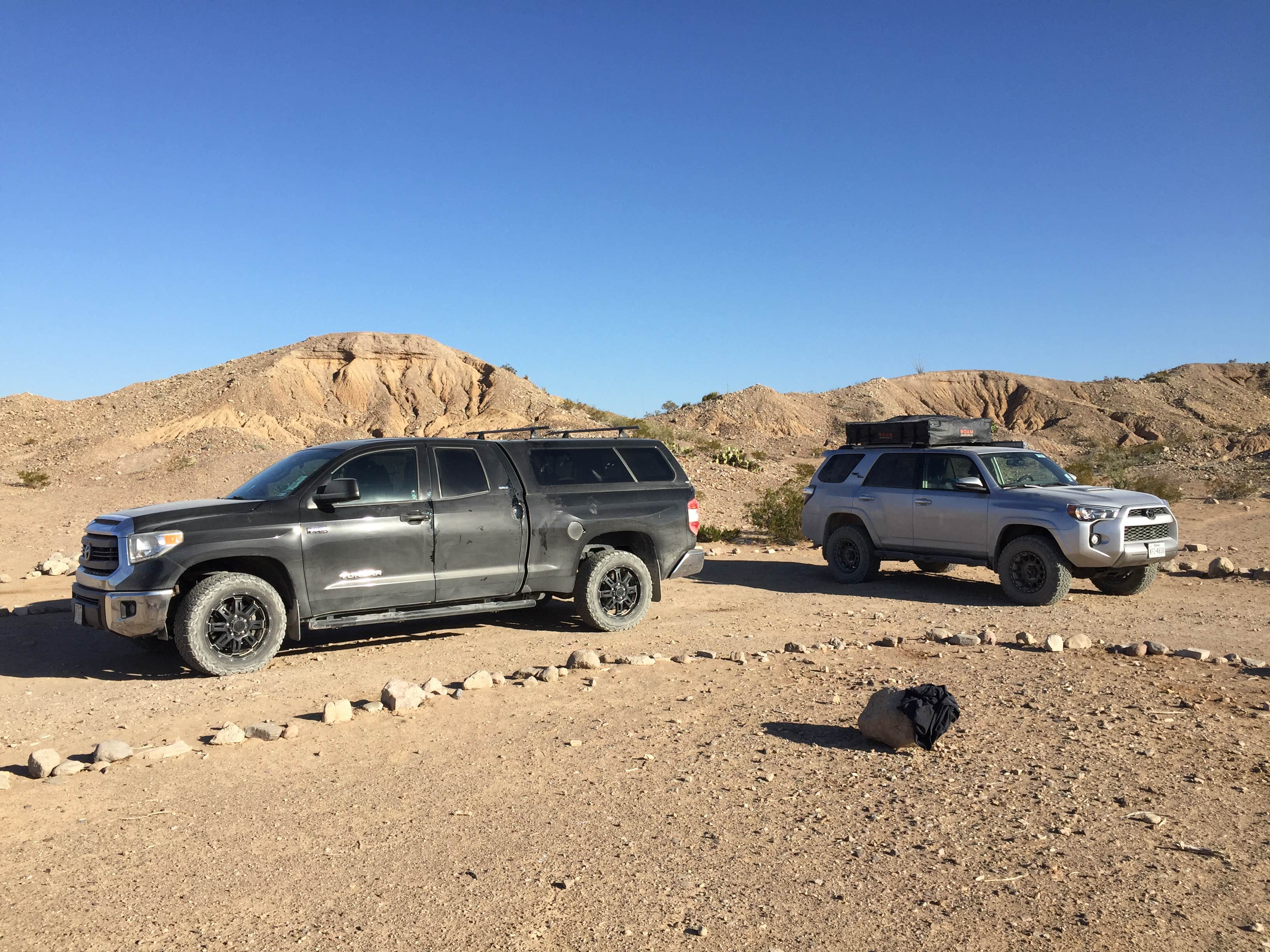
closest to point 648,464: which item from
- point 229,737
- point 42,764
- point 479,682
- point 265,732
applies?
point 479,682

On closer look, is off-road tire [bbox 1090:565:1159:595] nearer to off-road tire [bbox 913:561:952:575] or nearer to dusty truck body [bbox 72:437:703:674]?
off-road tire [bbox 913:561:952:575]

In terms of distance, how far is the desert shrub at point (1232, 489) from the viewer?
25828 mm

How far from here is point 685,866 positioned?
4.18 meters

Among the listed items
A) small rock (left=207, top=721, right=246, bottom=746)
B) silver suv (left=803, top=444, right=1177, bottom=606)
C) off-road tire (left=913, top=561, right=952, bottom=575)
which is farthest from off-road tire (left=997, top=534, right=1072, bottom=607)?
small rock (left=207, top=721, right=246, bottom=746)

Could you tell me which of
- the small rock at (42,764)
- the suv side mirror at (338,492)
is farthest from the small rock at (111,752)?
the suv side mirror at (338,492)

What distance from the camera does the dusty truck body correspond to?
25.0 feet

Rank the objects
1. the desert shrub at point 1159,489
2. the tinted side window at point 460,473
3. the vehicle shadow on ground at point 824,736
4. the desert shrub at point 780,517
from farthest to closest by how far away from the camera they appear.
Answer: the desert shrub at point 1159,489 < the desert shrub at point 780,517 < the tinted side window at point 460,473 < the vehicle shadow on ground at point 824,736

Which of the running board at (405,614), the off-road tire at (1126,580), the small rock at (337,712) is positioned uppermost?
the running board at (405,614)

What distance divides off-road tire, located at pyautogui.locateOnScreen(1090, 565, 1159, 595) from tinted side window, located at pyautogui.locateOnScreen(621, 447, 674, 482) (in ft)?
17.7

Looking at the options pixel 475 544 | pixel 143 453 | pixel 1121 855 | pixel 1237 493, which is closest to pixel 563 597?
pixel 475 544

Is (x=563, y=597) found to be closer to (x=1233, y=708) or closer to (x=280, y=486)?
(x=280, y=486)

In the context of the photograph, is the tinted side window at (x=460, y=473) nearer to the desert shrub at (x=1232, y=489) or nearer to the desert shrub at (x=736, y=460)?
the desert shrub at (x=736, y=460)

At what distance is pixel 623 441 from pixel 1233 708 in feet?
19.0

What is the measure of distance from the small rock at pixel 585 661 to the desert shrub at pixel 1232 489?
78.4 feet
